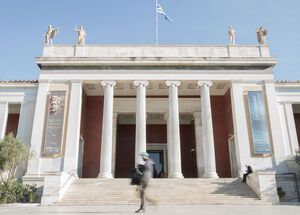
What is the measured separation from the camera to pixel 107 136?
21.1 metres

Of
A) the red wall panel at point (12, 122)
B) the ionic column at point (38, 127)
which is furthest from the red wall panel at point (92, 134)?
the red wall panel at point (12, 122)

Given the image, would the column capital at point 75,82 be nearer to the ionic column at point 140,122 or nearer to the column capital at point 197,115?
the ionic column at point 140,122

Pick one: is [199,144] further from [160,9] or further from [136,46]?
[160,9]

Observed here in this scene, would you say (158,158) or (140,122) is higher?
(140,122)

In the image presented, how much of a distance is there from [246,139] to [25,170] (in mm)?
14871

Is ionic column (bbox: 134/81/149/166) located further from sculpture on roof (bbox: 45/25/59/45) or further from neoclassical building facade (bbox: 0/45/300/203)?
sculpture on roof (bbox: 45/25/59/45)

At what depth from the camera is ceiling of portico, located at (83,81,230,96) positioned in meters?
23.5

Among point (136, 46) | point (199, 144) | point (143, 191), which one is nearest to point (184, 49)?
point (136, 46)

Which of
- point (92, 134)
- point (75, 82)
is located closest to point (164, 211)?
point (75, 82)

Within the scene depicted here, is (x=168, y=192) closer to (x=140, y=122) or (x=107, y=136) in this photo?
(x=140, y=122)

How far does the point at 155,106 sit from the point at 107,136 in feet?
19.9

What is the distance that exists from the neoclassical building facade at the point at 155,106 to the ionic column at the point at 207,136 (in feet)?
0.23

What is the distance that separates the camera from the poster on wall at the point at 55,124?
20750 millimetres

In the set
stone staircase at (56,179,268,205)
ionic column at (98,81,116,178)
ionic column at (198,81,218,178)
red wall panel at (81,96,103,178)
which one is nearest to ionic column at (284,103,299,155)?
ionic column at (198,81,218,178)
